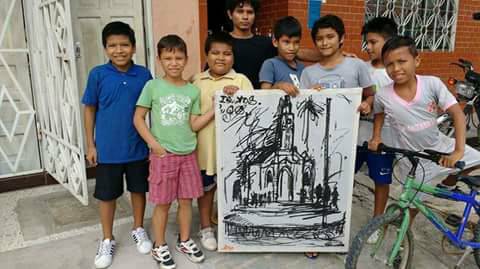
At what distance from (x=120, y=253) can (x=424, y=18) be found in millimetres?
5677

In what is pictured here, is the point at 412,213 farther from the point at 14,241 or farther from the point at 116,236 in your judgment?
the point at 14,241

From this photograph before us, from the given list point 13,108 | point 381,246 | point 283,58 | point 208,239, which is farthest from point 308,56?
point 13,108

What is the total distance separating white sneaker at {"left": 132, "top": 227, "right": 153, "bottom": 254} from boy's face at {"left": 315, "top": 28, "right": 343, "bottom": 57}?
1773 mm

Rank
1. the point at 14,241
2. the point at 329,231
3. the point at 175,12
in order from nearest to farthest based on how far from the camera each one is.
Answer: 1. the point at 329,231
2. the point at 14,241
3. the point at 175,12

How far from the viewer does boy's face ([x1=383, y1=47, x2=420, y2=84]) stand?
2.27m

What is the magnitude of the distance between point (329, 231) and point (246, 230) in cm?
55

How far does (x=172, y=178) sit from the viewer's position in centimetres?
245

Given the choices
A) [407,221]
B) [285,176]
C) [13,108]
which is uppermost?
[13,108]

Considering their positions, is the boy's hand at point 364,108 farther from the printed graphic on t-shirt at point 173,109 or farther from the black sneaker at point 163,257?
the black sneaker at point 163,257

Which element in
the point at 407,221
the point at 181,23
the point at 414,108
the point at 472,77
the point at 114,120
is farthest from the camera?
the point at 472,77

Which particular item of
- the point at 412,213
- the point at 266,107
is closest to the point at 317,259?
the point at 412,213

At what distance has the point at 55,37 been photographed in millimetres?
3236

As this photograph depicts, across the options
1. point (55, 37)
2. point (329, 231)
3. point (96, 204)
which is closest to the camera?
point (329, 231)

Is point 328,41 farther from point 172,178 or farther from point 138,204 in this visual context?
point 138,204
